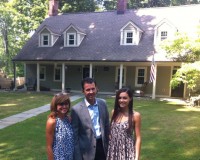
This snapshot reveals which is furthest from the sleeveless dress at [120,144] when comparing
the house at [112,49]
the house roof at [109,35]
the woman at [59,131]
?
the house roof at [109,35]

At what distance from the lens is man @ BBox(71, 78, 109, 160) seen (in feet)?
10.0

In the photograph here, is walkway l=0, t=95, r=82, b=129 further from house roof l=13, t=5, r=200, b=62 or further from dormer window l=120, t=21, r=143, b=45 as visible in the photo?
→ dormer window l=120, t=21, r=143, b=45

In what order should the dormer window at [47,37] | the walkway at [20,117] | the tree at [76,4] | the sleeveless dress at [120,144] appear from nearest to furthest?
the sleeveless dress at [120,144]
the walkway at [20,117]
the dormer window at [47,37]
the tree at [76,4]

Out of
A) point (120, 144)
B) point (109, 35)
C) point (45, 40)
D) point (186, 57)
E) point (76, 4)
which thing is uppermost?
point (76, 4)

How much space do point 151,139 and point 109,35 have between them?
1449 centimetres

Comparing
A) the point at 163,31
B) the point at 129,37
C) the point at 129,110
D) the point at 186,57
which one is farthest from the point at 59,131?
the point at 129,37

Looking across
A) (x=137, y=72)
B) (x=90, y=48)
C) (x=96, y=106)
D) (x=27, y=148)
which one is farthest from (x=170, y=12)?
(x=96, y=106)

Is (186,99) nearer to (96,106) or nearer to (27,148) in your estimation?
(27,148)

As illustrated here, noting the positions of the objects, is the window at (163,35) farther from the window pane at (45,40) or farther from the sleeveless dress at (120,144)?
the sleeveless dress at (120,144)

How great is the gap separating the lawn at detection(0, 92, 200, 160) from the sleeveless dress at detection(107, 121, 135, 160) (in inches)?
113

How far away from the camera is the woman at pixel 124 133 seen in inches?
123

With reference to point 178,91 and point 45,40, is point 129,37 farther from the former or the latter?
point 45,40

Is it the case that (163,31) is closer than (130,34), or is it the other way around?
(163,31)

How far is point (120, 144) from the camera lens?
10.4 feet
